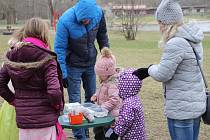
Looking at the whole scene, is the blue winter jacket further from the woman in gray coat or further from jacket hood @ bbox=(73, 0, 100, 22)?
the woman in gray coat

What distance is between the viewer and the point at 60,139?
12.3ft

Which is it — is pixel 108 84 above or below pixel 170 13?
below

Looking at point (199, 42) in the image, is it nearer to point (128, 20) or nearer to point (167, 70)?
point (167, 70)

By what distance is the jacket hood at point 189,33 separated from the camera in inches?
132

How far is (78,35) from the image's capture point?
196 inches

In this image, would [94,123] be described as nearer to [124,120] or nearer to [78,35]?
[124,120]

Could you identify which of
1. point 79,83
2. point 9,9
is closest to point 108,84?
point 79,83

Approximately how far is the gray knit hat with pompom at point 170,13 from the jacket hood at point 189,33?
0.08 metres

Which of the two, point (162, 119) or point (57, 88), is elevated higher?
point (57, 88)

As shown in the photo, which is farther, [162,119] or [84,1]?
[162,119]

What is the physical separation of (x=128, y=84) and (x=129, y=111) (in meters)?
0.24

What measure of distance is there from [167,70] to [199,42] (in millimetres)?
359

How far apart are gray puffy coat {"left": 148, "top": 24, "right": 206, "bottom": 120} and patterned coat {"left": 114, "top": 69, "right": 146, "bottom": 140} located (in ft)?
1.19

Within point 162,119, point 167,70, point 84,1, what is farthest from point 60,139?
point 162,119
